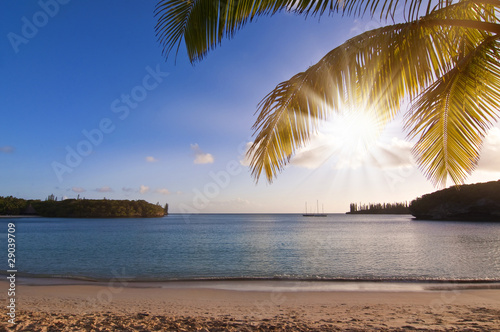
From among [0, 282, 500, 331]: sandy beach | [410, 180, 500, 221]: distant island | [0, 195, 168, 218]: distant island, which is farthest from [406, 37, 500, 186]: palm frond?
[0, 195, 168, 218]: distant island

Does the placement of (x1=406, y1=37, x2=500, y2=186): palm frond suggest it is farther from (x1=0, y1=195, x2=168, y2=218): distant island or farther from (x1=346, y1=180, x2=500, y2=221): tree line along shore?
(x1=0, y1=195, x2=168, y2=218): distant island

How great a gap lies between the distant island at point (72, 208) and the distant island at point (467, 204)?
15156 centimetres

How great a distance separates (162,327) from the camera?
6141 mm

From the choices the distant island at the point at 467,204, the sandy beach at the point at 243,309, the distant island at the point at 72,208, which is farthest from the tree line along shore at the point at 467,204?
the distant island at the point at 72,208

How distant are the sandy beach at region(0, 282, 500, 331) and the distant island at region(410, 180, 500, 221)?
86.2 meters

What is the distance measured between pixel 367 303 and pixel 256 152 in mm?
8461

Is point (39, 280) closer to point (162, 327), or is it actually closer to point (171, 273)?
point (171, 273)

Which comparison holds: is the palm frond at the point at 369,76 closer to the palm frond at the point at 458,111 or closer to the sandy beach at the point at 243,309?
the palm frond at the point at 458,111

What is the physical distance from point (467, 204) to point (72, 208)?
17385 centimetres

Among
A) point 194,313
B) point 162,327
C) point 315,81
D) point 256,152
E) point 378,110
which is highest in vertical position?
point 315,81

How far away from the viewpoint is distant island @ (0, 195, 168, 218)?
152 m

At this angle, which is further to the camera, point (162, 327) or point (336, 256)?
point (336, 256)

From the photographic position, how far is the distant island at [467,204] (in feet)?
307

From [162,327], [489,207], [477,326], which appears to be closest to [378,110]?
[162,327]
